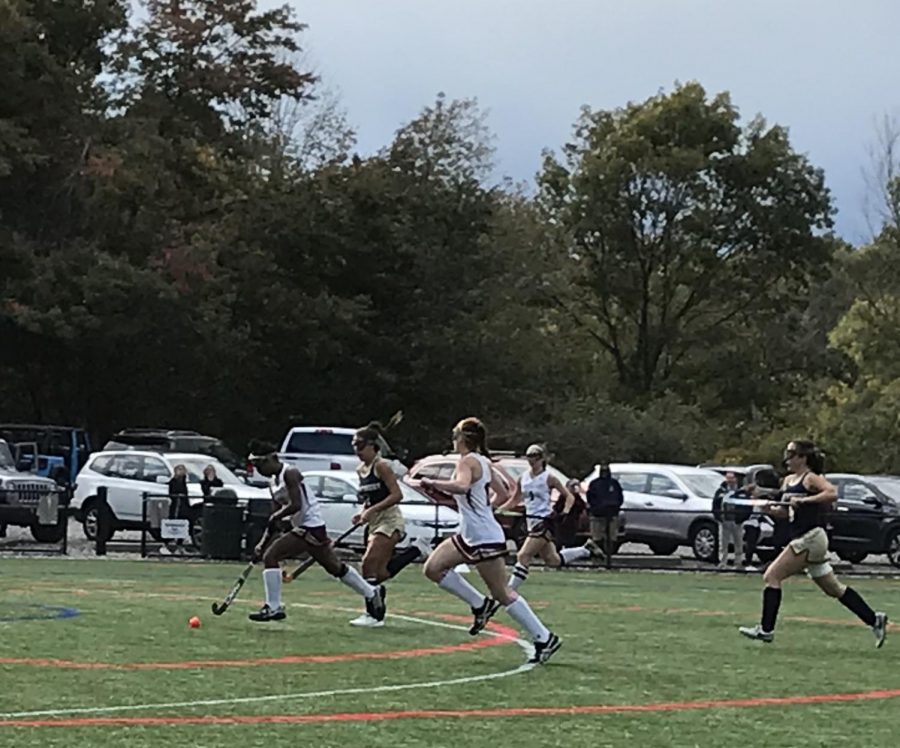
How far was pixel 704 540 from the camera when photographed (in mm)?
32562

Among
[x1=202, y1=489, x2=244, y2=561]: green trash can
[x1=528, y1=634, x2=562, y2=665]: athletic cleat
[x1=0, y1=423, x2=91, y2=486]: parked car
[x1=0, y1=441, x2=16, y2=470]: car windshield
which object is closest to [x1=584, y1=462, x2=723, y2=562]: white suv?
[x1=202, y1=489, x2=244, y2=561]: green trash can

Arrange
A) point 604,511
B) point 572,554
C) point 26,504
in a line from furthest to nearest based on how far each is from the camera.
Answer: point 26,504
point 604,511
point 572,554

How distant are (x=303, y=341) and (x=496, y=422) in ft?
22.4

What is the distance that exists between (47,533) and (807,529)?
1926 cm

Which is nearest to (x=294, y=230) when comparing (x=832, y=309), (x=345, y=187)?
(x=345, y=187)

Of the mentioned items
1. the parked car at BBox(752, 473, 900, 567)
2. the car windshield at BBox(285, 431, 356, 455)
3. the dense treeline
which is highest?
the dense treeline

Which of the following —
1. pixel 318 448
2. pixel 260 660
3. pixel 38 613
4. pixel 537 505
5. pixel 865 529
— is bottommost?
pixel 38 613

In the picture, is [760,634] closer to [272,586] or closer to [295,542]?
[295,542]

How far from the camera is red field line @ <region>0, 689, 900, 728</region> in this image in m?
11.0

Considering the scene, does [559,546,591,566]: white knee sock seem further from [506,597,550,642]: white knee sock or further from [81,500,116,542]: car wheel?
[506,597,550,642]: white knee sock

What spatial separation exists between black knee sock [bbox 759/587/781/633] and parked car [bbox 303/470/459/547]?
13775 mm

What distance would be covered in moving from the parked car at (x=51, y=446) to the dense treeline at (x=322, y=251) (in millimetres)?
3181

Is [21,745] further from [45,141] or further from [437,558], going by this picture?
[45,141]

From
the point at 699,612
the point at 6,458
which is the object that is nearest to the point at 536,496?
the point at 699,612
